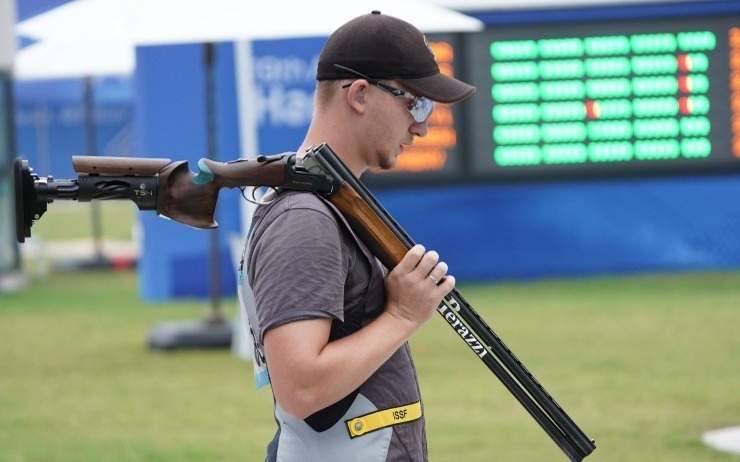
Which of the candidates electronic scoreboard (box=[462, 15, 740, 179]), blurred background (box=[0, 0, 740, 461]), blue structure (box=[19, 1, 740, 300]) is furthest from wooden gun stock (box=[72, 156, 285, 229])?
blue structure (box=[19, 1, 740, 300])

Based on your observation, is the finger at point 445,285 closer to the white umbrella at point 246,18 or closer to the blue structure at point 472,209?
the white umbrella at point 246,18

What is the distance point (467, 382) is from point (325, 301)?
6523 millimetres

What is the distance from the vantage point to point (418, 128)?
309 cm

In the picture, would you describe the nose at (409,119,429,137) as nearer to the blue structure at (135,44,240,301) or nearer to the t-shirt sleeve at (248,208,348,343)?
the t-shirt sleeve at (248,208,348,343)

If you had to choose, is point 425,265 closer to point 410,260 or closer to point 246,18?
point 410,260

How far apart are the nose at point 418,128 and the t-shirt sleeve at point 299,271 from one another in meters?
0.35

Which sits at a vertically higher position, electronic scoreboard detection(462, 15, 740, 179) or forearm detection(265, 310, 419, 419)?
electronic scoreboard detection(462, 15, 740, 179)

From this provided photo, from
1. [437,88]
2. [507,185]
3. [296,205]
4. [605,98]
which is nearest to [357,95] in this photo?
[437,88]

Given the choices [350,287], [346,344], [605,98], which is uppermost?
[605,98]

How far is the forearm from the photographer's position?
2764 millimetres

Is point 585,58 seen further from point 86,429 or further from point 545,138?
point 86,429

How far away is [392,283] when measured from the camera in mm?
2918

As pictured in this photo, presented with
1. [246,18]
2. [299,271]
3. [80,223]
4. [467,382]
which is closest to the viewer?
[299,271]

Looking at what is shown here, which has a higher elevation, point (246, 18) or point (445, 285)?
point (246, 18)
